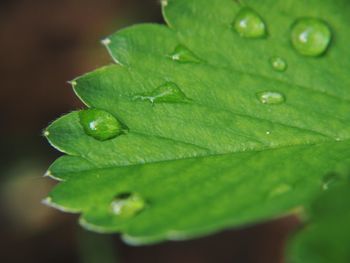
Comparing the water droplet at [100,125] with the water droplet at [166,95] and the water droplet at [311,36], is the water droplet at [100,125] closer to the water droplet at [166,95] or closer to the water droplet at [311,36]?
the water droplet at [166,95]

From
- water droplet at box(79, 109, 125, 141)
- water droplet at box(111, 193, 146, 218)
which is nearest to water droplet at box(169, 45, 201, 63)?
water droplet at box(79, 109, 125, 141)

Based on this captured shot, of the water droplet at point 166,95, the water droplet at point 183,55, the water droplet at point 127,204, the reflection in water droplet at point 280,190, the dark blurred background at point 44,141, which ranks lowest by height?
the dark blurred background at point 44,141

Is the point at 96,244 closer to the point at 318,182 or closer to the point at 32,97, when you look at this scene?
the point at 32,97

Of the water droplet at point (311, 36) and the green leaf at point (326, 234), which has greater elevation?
the water droplet at point (311, 36)

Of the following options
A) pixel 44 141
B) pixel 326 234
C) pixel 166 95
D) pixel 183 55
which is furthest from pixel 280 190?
pixel 44 141

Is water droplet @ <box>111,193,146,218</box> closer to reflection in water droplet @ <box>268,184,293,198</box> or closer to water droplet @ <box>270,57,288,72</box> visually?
reflection in water droplet @ <box>268,184,293,198</box>

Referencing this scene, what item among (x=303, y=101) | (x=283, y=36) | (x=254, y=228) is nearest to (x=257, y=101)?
(x=303, y=101)

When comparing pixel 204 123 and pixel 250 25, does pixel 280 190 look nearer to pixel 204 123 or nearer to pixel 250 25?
pixel 204 123

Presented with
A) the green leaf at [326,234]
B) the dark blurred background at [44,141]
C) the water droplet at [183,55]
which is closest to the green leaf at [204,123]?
the water droplet at [183,55]
